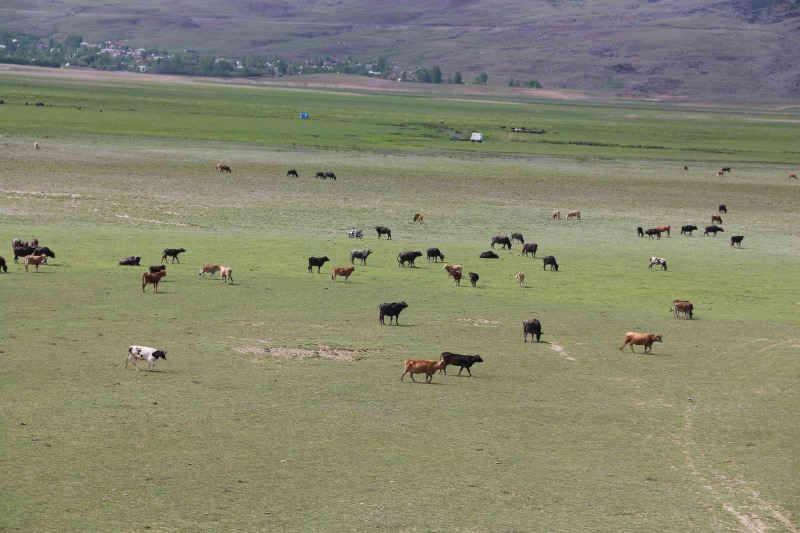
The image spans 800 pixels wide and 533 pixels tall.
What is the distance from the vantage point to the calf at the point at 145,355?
23.5m

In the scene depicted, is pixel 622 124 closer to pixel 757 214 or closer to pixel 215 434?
pixel 757 214

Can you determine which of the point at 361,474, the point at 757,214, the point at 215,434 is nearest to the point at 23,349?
the point at 215,434

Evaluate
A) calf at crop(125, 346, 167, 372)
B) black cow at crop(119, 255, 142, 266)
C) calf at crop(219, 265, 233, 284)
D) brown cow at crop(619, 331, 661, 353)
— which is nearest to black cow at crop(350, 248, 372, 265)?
calf at crop(219, 265, 233, 284)

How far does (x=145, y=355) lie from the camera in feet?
77.2

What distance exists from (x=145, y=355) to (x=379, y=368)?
4789mm

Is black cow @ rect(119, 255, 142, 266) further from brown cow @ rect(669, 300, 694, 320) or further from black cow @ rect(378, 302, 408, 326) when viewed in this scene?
brown cow @ rect(669, 300, 694, 320)

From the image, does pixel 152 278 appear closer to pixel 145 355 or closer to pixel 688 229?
pixel 145 355

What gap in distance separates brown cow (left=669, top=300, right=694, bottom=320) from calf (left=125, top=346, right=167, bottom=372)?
48.7ft

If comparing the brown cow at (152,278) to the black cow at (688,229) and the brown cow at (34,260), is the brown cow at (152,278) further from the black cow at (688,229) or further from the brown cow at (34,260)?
the black cow at (688,229)

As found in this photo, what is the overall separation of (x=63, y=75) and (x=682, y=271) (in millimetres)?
170960

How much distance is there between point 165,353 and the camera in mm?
24734

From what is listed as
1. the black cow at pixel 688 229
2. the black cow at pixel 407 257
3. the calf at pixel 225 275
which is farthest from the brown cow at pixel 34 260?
the black cow at pixel 688 229

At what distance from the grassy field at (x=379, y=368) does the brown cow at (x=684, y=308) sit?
0.35 m

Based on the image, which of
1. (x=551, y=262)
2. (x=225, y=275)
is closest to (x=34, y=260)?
(x=225, y=275)
